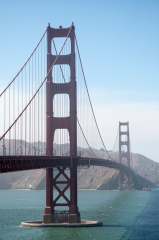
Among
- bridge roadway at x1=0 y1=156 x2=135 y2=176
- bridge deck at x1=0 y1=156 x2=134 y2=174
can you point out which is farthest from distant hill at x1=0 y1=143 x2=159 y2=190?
bridge deck at x1=0 y1=156 x2=134 y2=174

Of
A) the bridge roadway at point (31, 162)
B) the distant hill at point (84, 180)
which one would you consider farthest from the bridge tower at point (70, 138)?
the distant hill at point (84, 180)

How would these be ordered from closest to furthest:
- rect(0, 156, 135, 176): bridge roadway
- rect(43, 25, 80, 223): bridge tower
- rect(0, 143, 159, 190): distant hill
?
rect(0, 156, 135, 176): bridge roadway, rect(43, 25, 80, 223): bridge tower, rect(0, 143, 159, 190): distant hill

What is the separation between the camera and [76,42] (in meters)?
58.8

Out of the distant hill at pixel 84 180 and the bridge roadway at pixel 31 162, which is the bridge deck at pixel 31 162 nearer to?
the bridge roadway at pixel 31 162

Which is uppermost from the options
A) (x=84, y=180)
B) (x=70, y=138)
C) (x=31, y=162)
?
(x=70, y=138)

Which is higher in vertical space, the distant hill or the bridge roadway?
the distant hill

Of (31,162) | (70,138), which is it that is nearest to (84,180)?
(70,138)

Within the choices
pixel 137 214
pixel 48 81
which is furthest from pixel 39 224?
pixel 137 214

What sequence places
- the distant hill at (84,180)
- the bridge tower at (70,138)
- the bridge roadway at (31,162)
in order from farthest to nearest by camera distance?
the distant hill at (84,180) < the bridge tower at (70,138) < the bridge roadway at (31,162)

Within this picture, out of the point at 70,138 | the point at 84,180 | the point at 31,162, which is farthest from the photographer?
the point at 84,180

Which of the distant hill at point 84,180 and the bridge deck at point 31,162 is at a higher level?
the distant hill at point 84,180

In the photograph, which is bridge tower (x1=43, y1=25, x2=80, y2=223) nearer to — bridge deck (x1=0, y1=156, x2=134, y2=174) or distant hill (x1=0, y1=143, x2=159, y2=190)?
bridge deck (x1=0, y1=156, x2=134, y2=174)

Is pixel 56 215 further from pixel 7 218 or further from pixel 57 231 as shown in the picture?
pixel 7 218

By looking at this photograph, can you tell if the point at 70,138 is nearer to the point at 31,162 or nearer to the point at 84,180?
the point at 31,162
